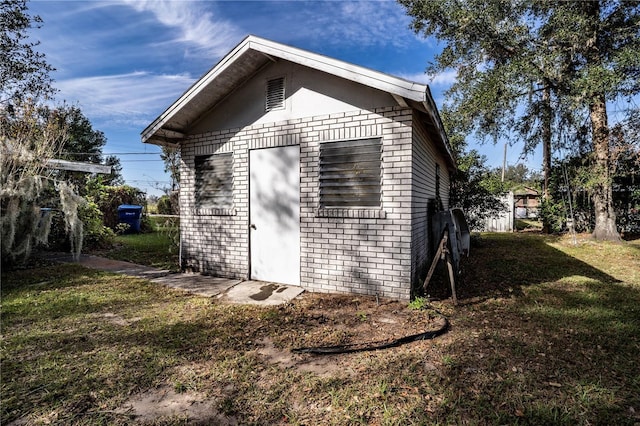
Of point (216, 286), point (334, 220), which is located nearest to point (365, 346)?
point (334, 220)

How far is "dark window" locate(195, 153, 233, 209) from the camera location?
6043 millimetres

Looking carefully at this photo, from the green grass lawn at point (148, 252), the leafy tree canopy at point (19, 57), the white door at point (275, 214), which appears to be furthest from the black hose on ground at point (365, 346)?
the leafy tree canopy at point (19, 57)

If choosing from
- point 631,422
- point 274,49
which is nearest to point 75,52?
point 274,49

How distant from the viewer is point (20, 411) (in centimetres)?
225

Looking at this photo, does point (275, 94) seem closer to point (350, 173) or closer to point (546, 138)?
point (350, 173)

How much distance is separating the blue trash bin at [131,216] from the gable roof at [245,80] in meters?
8.55

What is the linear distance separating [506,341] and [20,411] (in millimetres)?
4509

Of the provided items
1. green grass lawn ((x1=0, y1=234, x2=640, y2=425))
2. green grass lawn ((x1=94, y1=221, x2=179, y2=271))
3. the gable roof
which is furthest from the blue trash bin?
green grass lawn ((x1=0, y1=234, x2=640, y2=425))

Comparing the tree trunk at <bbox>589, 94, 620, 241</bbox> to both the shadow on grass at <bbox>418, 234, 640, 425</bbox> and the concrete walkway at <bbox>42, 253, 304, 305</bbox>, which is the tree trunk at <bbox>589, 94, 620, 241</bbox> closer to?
the shadow on grass at <bbox>418, 234, 640, 425</bbox>

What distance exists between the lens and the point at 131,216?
13523 millimetres

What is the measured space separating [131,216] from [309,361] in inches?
533

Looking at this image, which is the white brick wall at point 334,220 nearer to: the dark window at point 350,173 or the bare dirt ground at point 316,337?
the dark window at point 350,173

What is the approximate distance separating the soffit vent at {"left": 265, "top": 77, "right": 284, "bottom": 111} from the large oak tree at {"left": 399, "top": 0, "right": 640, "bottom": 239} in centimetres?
881

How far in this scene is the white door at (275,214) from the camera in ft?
17.7
